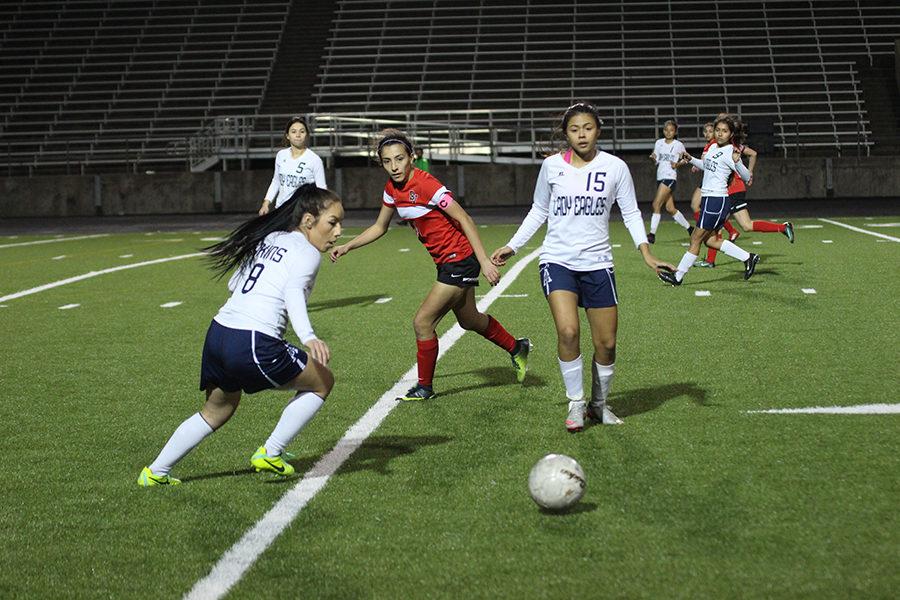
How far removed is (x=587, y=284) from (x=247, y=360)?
86.6 inches

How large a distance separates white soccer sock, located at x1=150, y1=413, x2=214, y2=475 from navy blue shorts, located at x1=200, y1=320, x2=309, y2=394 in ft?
0.80

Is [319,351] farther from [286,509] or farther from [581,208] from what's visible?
[581,208]

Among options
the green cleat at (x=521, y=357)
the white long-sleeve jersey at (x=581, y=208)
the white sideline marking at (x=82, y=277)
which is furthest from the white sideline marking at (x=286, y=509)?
the white sideline marking at (x=82, y=277)

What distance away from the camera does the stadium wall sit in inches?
1272

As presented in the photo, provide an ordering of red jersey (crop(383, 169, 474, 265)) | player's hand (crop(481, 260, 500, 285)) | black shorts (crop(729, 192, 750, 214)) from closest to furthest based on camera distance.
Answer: player's hand (crop(481, 260, 500, 285)), red jersey (crop(383, 169, 474, 265)), black shorts (crop(729, 192, 750, 214))

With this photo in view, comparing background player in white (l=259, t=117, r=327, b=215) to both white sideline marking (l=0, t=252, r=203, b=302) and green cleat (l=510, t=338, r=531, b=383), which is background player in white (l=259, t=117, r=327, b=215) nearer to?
white sideline marking (l=0, t=252, r=203, b=302)

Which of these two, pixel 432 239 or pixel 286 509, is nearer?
pixel 286 509

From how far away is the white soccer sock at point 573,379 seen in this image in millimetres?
6875

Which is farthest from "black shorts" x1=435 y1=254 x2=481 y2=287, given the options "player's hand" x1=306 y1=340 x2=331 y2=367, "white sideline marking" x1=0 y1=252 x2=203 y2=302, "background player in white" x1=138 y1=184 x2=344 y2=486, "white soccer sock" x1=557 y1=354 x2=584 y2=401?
"white sideline marking" x1=0 y1=252 x2=203 y2=302

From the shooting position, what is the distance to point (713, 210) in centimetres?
1484

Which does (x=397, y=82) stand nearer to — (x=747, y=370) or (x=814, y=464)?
(x=747, y=370)

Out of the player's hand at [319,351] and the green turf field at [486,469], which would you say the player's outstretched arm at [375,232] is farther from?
the player's hand at [319,351]

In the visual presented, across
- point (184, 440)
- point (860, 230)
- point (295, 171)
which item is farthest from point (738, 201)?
point (184, 440)

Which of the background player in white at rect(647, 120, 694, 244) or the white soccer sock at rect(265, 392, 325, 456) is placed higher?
the background player in white at rect(647, 120, 694, 244)
